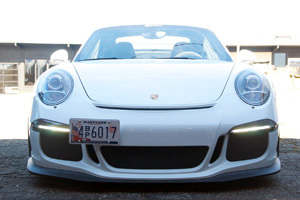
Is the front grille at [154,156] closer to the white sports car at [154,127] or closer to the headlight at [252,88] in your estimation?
the white sports car at [154,127]

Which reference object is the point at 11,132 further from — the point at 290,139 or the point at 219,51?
the point at 290,139

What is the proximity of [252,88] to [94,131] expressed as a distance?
38.0 inches

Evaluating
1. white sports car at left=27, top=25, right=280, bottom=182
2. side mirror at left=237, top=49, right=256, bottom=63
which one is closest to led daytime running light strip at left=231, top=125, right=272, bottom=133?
white sports car at left=27, top=25, right=280, bottom=182

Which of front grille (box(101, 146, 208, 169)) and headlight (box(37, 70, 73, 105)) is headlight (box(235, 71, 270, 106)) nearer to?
front grille (box(101, 146, 208, 169))

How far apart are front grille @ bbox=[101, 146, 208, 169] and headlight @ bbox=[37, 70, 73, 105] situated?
0.40 m

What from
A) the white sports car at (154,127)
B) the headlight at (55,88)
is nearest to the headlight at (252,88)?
the white sports car at (154,127)

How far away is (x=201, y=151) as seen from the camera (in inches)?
79.4

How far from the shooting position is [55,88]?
218 cm

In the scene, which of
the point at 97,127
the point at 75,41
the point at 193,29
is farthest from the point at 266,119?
the point at 75,41

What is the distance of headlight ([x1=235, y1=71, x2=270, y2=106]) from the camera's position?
2.12 meters

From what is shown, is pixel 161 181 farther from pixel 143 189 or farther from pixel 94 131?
pixel 94 131

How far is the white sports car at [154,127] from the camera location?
1947mm

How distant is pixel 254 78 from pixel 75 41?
21.0 m

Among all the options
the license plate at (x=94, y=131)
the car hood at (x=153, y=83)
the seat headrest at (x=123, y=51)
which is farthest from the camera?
the seat headrest at (x=123, y=51)
